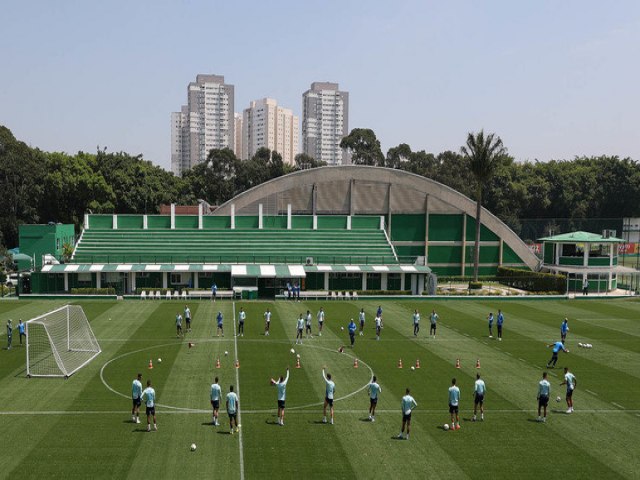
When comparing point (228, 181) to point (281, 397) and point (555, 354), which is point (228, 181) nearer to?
point (555, 354)

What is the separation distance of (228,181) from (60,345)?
353 feet

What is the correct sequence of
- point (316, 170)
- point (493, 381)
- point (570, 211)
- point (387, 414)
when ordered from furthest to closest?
1. point (570, 211)
2. point (316, 170)
3. point (493, 381)
4. point (387, 414)

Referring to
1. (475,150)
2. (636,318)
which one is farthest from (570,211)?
(636,318)

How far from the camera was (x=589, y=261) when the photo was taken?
220ft

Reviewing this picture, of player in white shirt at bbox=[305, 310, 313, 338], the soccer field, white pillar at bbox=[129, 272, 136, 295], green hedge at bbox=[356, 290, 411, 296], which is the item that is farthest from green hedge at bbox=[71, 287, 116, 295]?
player in white shirt at bbox=[305, 310, 313, 338]

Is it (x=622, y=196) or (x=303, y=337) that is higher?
(x=622, y=196)

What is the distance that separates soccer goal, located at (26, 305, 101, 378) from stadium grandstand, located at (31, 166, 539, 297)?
907 inches

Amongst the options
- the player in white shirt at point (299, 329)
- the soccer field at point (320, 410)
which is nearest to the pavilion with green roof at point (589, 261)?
the soccer field at point (320, 410)

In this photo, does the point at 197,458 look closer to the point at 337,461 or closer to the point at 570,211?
the point at 337,461

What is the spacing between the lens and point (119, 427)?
21469mm

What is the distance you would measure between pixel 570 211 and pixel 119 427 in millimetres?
126395

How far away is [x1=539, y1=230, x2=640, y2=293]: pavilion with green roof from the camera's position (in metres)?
65.5

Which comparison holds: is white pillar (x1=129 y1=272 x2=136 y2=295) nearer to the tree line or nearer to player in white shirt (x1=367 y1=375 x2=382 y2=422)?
the tree line

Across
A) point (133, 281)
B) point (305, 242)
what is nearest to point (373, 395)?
point (133, 281)
